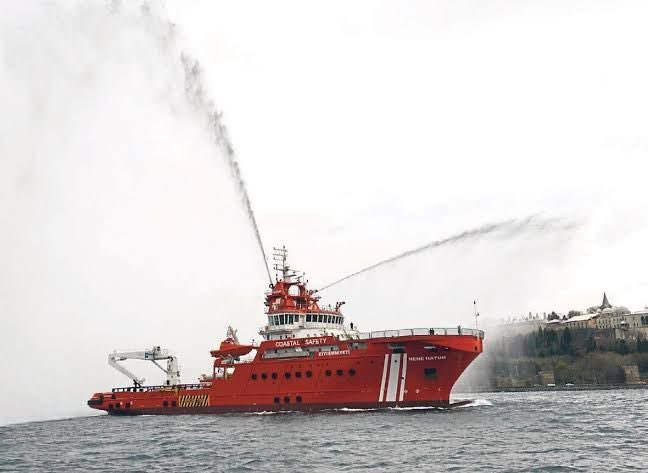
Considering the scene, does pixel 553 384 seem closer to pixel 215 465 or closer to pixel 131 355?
pixel 131 355

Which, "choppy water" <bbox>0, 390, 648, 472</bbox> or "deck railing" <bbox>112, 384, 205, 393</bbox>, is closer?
"choppy water" <bbox>0, 390, 648, 472</bbox>

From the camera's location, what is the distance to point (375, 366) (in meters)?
44.8

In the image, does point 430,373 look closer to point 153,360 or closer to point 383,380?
point 383,380

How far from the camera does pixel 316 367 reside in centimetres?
4675

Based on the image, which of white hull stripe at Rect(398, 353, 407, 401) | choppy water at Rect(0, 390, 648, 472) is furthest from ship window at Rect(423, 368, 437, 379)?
choppy water at Rect(0, 390, 648, 472)

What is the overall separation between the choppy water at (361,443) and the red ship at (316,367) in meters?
1.96

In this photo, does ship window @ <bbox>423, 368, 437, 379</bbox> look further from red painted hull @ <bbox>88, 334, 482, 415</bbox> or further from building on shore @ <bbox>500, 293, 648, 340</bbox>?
building on shore @ <bbox>500, 293, 648, 340</bbox>

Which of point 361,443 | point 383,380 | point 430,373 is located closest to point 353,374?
point 383,380

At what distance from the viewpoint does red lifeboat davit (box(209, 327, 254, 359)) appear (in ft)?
170

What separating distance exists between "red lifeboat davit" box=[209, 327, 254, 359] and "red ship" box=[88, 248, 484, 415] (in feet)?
0.27

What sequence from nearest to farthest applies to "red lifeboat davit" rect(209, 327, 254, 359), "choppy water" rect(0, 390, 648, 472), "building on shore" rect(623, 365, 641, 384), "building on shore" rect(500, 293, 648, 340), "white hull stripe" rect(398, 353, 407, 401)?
1. "choppy water" rect(0, 390, 648, 472)
2. "white hull stripe" rect(398, 353, 407, 401)
3. "red lifeboat davit" rect(209, 327, 254, 359)
4. "building on shore" rect(623, 365, 641, 384)
5. "building on shore" rect(500, 293, 648, 340)

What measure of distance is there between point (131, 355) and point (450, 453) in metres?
42.4

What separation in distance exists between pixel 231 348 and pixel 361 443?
23072mm

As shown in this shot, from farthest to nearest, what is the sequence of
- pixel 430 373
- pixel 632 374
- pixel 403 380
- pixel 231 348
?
A: pixel 632 374, pixel 231 348, pixel 403 380, pixel 430 373
